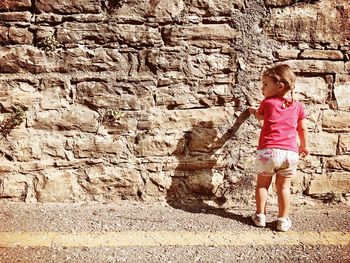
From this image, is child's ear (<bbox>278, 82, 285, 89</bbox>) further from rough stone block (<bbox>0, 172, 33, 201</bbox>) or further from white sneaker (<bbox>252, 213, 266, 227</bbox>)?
rough stone block (<bbox>0, 172, 33, 201</bbox>)

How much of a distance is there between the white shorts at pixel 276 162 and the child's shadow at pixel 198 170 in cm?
34

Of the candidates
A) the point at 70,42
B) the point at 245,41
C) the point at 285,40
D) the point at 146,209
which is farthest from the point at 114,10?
the point at 146,209

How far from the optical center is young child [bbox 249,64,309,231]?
259 centimetres

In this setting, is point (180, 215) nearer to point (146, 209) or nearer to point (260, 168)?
point (146, 209)

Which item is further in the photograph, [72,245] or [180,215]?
[180,215]

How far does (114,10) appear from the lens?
2713 mm

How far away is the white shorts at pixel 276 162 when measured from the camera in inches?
102

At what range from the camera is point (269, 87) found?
2637 mm

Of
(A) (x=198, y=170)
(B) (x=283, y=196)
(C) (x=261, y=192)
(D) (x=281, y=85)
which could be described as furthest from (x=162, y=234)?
(D) (x=281, y=85)

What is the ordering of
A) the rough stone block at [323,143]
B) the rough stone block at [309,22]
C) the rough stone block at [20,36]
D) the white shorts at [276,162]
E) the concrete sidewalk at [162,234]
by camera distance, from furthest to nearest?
the rough stone block at [323,143], the rough stone block at [309,22], the rough stone block at [20,36], the white shorts at [276,162], the concrete sidewalk at [162,234]

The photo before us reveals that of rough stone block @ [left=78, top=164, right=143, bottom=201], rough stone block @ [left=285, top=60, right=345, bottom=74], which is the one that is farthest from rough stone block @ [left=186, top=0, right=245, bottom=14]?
rough stone block @ [left=78, top=164, right=143, bottom=201]

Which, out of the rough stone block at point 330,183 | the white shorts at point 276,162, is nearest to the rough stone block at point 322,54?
the white shorts at point 276,162

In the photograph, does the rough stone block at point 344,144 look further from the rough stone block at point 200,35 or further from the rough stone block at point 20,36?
the rough stone block at point 20,36

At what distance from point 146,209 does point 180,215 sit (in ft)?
0.85
